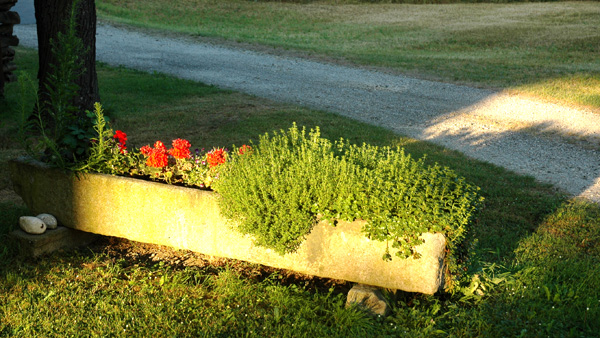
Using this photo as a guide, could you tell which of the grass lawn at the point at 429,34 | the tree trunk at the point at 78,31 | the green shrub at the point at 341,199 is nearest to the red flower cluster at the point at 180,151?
the green shrub at the point at 341,199

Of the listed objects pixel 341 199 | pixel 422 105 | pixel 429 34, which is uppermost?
pixel 429 34

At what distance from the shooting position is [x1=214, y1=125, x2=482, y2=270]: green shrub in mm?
3459

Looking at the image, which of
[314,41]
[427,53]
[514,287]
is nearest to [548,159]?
[514,287]

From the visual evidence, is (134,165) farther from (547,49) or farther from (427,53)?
(547,49)

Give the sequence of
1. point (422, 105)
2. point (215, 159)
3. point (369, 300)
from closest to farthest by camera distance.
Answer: point (369, 300) → point (215, 159) → point (422, 105)

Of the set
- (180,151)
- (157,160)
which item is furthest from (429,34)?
(157,160)

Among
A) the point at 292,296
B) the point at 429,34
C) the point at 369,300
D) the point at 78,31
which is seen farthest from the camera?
the point at 429,34

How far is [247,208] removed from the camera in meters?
3.76

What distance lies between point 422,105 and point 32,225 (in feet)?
24.7

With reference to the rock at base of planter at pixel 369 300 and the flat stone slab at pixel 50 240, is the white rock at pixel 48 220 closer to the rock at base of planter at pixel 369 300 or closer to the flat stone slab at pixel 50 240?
the flat stone slab at pixel 50 240

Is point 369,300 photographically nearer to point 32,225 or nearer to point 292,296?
point 292,296

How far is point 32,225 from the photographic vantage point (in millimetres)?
4277

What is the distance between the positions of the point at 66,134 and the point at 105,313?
5.36ft

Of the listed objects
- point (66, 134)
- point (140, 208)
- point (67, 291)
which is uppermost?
point (66, 134)
